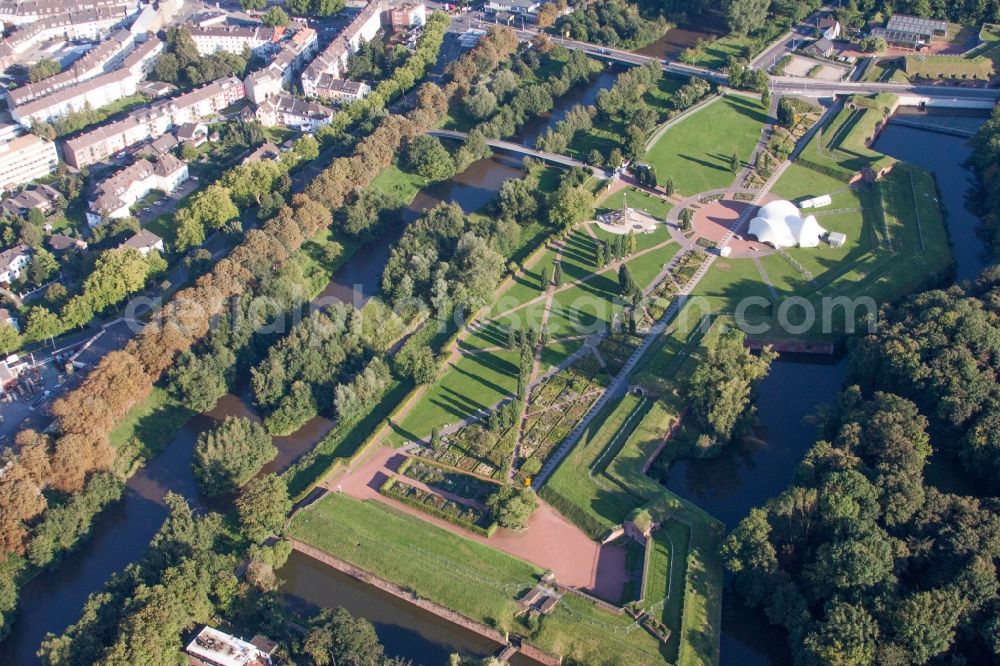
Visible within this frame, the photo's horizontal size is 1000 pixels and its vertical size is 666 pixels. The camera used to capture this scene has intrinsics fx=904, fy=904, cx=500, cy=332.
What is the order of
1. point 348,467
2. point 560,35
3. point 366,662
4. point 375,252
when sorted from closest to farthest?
point 366,662, point 348,467, point 375,252, point 560,35

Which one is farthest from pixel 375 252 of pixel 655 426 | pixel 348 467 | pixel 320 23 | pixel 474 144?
pixel 320 23

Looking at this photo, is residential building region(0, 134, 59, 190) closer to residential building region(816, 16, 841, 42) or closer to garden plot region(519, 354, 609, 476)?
garden plot region(519, 354, 609, 476)

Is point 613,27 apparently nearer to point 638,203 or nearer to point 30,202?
point 638,203

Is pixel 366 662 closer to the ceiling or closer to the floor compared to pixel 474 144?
closer to the floor

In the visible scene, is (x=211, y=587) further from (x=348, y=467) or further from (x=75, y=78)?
(x=75, y=78)

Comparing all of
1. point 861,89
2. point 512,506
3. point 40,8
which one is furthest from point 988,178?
point 40,8

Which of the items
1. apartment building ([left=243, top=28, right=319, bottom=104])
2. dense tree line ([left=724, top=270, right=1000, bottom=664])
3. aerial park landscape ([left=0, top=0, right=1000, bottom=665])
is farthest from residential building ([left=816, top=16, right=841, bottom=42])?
apartment building ([left=243, top=28, right=319, bottom=104])

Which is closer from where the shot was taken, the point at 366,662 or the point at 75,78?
the point at 366,662
